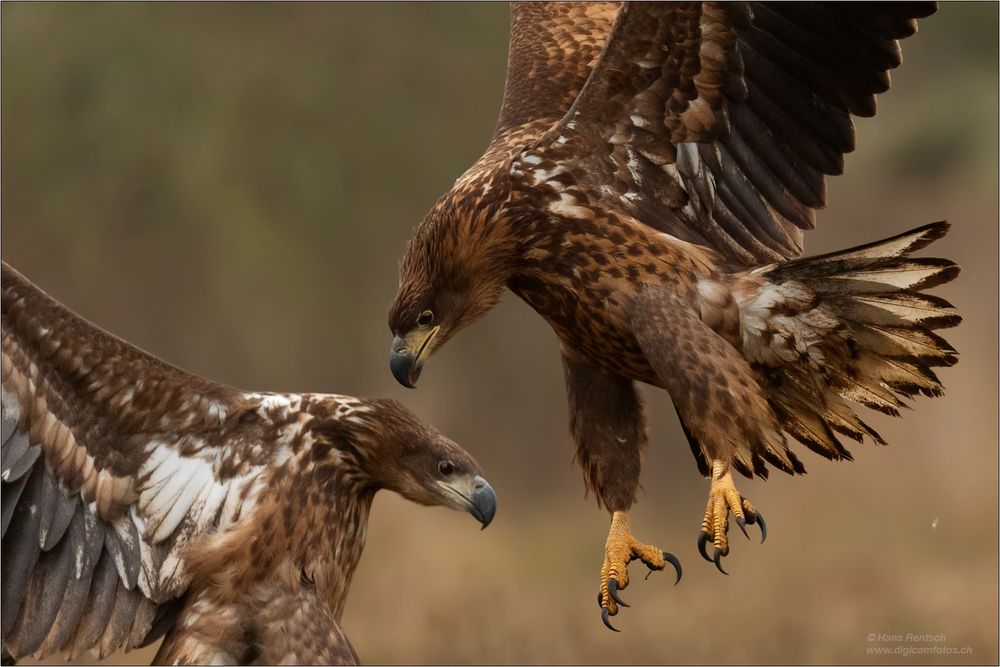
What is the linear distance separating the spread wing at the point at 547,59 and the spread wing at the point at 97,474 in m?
1.46

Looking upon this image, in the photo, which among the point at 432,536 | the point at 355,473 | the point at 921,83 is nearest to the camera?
the point at 355,473

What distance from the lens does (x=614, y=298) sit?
456 cm

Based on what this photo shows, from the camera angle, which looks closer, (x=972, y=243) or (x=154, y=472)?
(x=154, y=472)

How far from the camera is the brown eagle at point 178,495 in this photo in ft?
15.0

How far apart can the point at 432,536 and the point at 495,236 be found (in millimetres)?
6026

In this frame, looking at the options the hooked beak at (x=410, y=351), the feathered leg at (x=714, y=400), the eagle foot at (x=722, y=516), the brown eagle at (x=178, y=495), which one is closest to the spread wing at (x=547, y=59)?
the hooked beak at (x=410, y=351)

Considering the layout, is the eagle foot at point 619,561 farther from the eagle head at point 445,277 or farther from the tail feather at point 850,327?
the eagle head at point 445,277

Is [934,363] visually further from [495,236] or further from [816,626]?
[816,626]

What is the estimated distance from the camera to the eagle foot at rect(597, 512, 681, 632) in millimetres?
4766

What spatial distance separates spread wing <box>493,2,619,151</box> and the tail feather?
1123 mm

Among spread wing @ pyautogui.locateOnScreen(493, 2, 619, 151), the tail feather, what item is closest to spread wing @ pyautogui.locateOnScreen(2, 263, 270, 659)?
spread wing @ pyautogui.locateOnScreen(493, 2, 619, 151)

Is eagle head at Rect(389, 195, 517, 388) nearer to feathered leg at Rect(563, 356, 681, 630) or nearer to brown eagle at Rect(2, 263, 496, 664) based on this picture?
brown eagle at Rect(2, 263, 496, 664)

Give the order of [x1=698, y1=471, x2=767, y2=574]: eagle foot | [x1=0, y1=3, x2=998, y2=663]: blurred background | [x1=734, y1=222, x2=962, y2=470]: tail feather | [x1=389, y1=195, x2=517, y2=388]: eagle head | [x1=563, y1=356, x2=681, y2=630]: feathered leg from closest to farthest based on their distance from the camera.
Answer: [x1=698, y1=471, x2=767, y2=574]: eagle foot < [x1=734, y1=222, x2=962, y2=470]: tail feather < [x1=389, y1=195, x2=517, y2=388]: eagle head < [x1=563, y1=356, x2=681, y2=630]: feathered leg < [x1=0, y1=3, x2=998, y2=663]: blurred background

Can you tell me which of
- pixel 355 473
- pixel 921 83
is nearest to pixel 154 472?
pixel 355 473
